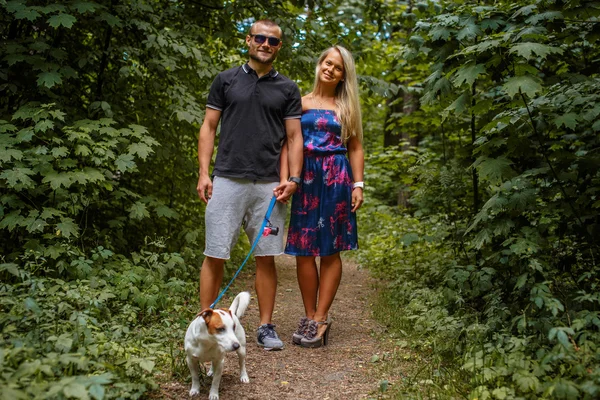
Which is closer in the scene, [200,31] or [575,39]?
[575,39]

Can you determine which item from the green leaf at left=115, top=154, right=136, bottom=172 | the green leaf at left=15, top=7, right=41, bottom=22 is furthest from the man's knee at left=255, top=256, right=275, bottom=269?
the green leaf at left=15, top=7, right=41, bottom=22

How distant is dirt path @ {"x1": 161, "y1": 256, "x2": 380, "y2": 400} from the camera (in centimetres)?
328

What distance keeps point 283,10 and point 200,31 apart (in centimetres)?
108

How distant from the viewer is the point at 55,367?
254cm

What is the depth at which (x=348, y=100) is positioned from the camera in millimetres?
4180

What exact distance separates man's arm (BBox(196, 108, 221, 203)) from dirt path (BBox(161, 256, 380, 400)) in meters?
1.23

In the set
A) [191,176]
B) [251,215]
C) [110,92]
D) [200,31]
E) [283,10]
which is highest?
[283,10]

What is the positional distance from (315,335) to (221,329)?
1.44 meters

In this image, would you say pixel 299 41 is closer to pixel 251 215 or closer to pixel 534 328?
pixel 251 215

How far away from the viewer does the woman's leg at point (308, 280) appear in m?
4.24

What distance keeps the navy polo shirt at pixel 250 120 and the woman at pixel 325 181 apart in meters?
0.33

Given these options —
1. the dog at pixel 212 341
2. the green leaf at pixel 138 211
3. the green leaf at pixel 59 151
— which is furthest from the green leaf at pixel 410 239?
the green leaf at pixel 59 151

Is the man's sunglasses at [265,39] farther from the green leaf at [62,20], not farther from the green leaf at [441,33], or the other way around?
the green leaf at [62,20]

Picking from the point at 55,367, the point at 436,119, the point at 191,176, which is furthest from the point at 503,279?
the point at 191,176
